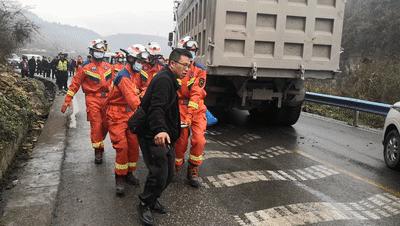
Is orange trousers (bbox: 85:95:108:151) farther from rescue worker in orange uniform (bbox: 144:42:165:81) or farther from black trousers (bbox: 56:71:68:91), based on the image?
black trousers (bbox: 56:71:68:91)

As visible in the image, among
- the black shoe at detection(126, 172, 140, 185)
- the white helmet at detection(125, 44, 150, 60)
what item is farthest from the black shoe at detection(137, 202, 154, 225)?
the white helmet at detection(125, 44, 150, 60)

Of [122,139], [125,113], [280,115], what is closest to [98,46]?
[125,113]

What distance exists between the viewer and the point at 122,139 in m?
5.46

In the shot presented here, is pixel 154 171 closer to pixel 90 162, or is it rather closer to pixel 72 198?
pixel 72 198

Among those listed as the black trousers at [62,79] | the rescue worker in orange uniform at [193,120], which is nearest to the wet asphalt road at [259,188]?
the rescue worker in orange uniform at [193,120]

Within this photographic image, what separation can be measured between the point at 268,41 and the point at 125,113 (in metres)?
3.56

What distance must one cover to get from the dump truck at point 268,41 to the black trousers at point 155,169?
3906mm

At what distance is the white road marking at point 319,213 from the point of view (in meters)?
4.46

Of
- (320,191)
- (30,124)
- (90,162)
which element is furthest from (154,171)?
(30,124)

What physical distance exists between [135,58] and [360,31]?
84.5 ft

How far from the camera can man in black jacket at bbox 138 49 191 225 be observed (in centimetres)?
416

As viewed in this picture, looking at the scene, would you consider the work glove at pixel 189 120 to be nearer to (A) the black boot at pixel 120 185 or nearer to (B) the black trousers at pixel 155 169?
(A) the black boot at pixel 120 185

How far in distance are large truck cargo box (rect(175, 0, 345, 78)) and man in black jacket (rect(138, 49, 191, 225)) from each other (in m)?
3.73

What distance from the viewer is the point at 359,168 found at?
21.9ft
